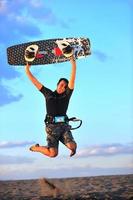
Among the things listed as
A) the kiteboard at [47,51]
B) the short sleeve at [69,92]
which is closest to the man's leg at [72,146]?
the short sleeve at [69,92]

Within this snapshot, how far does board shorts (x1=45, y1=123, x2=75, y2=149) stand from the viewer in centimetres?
951

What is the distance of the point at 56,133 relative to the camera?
951 cm

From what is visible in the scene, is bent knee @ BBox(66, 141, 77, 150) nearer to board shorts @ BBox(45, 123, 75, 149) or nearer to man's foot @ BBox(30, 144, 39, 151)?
board shorts @ BBox(45, 123, 75, 149)

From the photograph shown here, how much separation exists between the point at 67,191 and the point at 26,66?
328cm

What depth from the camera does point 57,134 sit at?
955 centimetres

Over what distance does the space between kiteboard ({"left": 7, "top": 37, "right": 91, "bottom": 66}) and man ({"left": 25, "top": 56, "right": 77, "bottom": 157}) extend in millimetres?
508

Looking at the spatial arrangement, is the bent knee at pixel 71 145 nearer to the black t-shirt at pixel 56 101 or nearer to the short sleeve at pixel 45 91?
the black t-shirt at pixel 56 101

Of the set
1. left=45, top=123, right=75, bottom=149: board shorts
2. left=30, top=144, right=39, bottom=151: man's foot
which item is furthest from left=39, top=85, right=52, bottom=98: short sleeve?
left=30, top=144, right=39, bottom=151: man's foot

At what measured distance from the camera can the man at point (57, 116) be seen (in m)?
9.50

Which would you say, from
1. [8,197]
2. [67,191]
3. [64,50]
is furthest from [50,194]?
[64,50]

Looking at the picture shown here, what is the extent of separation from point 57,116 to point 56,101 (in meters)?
0.38

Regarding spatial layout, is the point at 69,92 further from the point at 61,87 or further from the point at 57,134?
the point at 57,134

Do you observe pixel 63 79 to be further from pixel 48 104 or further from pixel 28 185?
pixel 28 185

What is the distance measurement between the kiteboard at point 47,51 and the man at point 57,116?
508mm
